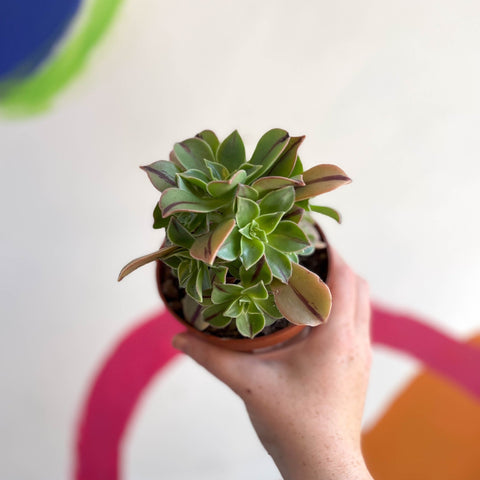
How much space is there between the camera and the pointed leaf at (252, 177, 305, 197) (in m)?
0.56

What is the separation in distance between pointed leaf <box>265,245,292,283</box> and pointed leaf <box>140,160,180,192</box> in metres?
0.13

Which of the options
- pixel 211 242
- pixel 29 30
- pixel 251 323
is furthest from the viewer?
pixel 29 30

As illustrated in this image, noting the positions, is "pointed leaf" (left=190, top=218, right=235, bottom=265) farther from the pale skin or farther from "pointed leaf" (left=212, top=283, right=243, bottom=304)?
the pale skin

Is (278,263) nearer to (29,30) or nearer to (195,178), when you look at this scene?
(195,178)

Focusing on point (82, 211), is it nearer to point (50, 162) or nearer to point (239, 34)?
point (50, 162)

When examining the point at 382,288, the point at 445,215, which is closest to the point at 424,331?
the point at 382,288

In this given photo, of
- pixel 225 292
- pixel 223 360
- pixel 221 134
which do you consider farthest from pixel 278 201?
pixel 221 134

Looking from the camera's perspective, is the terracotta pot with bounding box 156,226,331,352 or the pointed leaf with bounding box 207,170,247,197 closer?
the pointed leaf with bounding box 207,170,247,197

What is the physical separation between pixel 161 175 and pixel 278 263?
165 millimetres

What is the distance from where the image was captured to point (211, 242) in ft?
1.75

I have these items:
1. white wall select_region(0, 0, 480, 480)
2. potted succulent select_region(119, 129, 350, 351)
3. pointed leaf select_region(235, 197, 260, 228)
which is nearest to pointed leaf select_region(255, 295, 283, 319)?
potted succulent select_region(119, 129, 350, 351)

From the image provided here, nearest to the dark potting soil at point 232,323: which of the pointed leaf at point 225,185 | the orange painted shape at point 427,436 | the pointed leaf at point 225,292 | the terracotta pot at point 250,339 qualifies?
the terracotta pot at point 250,339

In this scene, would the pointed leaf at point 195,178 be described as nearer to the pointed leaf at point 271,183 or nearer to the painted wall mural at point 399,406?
the pointed leaf at point 271,183

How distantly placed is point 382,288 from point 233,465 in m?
0.52
